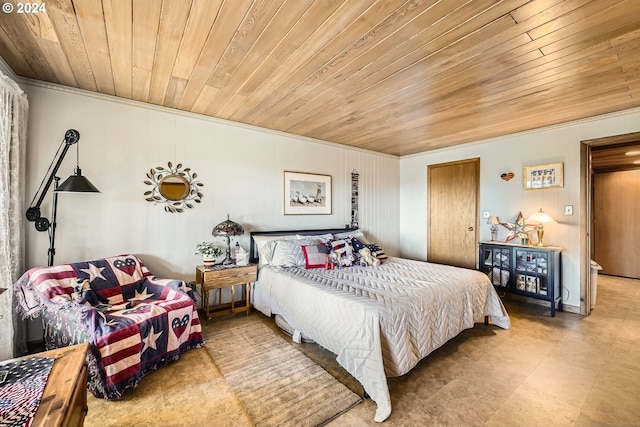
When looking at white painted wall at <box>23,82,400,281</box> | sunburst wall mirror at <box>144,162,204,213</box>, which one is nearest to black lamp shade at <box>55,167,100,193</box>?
white painted wall at <box>23,82,400,281</box>

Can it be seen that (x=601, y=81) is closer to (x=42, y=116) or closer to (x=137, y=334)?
(x=137, y=334)

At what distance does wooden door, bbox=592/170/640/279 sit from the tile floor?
3.32m

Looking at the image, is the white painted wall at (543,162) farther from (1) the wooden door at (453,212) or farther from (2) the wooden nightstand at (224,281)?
(2) the wooden nightstand at (224,281)

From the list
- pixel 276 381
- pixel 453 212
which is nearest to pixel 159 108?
pixel 276 381

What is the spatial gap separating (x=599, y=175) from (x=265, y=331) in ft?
23.0

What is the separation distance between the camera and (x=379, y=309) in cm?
193

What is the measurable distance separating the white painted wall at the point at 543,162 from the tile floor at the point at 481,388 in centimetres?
105

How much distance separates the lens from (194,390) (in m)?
1.98

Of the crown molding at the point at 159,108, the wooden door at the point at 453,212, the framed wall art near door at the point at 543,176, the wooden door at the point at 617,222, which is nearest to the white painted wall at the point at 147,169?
the crown molding at the point at 159,108

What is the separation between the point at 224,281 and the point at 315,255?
3.55 feet

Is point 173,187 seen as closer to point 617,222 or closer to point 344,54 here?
point 344,54

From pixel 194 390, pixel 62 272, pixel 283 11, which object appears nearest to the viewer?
pixel 283 11

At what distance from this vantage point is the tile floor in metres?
1.71

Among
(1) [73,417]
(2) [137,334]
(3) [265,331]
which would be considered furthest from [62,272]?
(3) [265,331]
